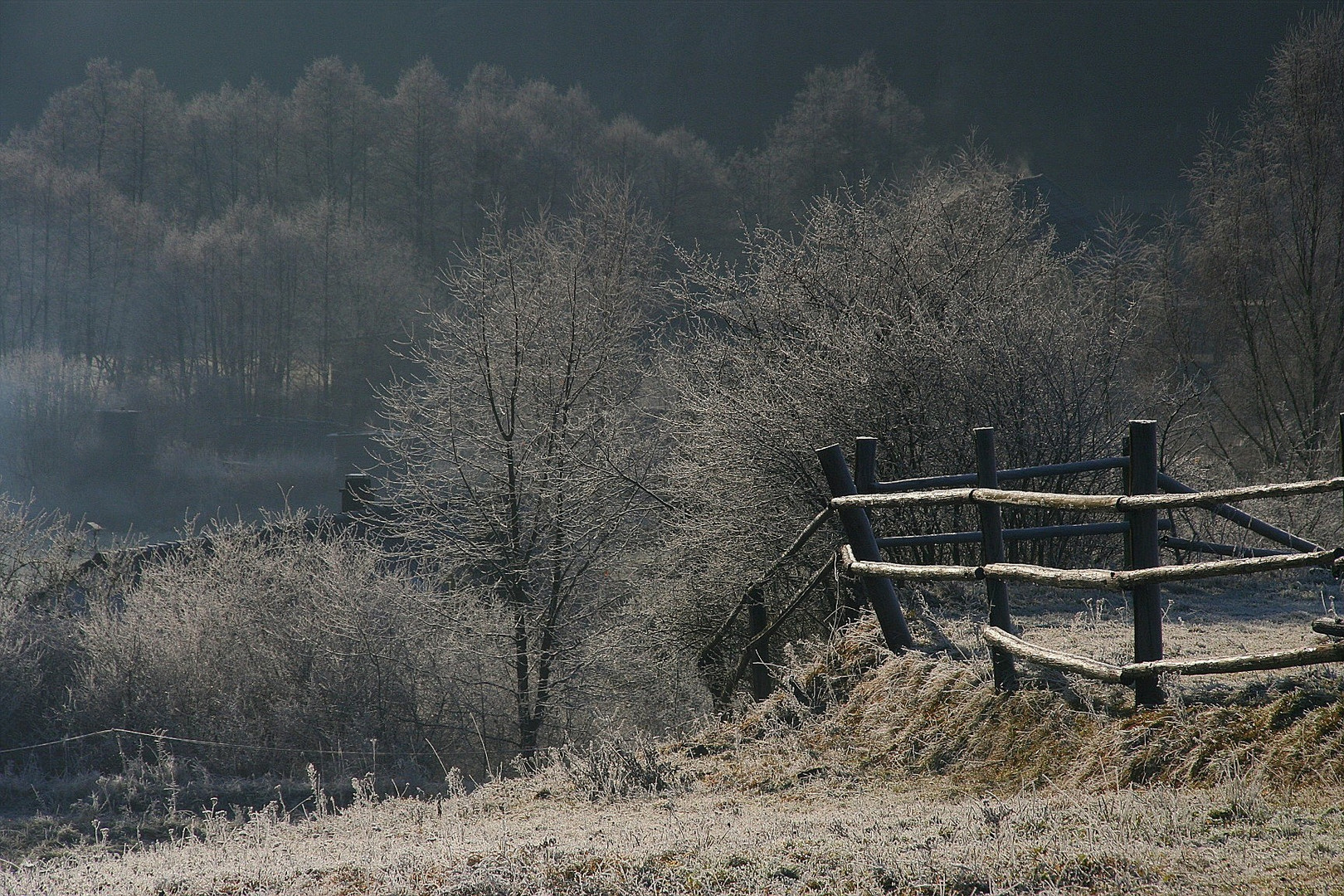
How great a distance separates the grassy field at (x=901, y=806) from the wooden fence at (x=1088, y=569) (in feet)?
0.85

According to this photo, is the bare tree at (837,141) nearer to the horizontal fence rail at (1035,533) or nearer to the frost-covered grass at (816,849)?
the horizontal fence rail at (1035,533)

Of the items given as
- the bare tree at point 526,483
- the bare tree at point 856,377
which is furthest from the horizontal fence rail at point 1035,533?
the bare tree at point 526,483

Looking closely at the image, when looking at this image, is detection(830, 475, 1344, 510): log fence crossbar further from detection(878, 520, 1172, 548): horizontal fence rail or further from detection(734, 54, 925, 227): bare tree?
detection(734, 54, 925, 227): bare tree

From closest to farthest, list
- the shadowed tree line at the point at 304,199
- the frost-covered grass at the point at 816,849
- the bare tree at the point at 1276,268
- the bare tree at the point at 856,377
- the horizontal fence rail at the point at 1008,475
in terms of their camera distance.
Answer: the frost-covered grass at the point at 816,849 → the horizontal fence rail at the point at 1008,475 → the bare tree at the point at 856,377 → the bare tree at the point at 1276,268 → the shadowed tree line at the point at 304,199

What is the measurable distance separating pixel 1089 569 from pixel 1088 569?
5 centimetres

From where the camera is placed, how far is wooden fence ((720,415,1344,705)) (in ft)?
13.3

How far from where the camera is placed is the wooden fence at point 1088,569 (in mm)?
4055

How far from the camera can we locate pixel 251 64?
8912 centimetres

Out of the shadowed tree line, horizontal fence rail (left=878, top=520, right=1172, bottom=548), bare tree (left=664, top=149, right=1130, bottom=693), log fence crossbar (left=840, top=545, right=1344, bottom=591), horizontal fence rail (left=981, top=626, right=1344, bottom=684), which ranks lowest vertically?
horizontal fence rail (left=981, top=626, right=1344, bottom=684)

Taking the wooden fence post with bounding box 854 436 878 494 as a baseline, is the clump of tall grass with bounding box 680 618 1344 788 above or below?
→ below

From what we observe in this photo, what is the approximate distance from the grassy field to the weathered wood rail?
251 millimetres

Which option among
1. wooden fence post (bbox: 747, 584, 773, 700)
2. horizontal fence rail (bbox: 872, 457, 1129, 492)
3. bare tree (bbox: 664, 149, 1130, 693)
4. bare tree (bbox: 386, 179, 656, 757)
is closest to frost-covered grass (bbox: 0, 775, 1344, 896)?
horizontal fence rail (bbox: 872, 457, 1129, 492)

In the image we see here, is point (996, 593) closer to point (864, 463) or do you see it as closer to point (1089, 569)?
point (1089, 569)

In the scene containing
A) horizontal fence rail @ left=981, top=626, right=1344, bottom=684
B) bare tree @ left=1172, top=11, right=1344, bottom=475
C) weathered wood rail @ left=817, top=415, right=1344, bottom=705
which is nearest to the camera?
horizontal fence rail @ left=981, top=626, right=1344, bottom=684
